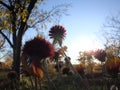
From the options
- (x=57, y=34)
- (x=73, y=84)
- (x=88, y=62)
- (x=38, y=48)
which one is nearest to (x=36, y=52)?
(x=38, y=48)

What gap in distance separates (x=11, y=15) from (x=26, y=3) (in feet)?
5.66

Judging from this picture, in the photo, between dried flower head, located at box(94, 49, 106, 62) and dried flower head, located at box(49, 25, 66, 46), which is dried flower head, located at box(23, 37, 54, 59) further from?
dried flower head, located at box(94, 49, 106, 62)

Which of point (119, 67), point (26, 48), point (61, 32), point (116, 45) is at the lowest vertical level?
point (119, 67)

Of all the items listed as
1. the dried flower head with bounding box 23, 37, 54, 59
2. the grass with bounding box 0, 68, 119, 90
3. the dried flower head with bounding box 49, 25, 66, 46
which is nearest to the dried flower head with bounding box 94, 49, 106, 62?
the grass with bounding box 0, 68, 119, 90

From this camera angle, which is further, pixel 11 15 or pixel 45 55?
pixel 11 15

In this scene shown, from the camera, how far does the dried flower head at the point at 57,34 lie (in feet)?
18.7

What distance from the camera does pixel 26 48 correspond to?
4.09m

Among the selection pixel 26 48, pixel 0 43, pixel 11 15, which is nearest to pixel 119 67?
pixel 26 48

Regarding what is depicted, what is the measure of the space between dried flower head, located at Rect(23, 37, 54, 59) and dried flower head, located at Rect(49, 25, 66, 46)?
57.5 inches

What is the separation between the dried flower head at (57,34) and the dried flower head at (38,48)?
1.46m

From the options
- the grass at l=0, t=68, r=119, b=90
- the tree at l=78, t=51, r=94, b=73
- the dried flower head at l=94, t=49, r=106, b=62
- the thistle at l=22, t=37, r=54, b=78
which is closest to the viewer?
the thistle at l=22, t=37, r=54, b=78

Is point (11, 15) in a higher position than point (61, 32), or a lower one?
higher

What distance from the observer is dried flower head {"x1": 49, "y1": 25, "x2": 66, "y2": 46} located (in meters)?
5.69

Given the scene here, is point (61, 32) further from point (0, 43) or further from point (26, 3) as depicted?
point (0, 43)
